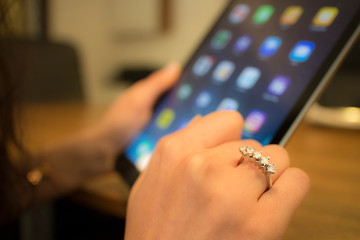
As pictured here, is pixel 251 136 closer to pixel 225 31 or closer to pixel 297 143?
pixel 225 31

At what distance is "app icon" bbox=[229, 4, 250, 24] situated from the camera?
504 millimetres

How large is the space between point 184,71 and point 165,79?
6 centimetres

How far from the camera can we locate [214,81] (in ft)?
1.61

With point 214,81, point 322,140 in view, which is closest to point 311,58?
point 214,81

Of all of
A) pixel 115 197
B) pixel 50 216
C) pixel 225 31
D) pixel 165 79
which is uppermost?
pixel 225 31

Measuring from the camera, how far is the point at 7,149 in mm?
586

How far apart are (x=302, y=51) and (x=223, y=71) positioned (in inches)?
5.6

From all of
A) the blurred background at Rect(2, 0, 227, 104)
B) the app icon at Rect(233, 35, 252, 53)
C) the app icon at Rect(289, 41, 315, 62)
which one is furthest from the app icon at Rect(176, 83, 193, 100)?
the blurred background at Rect(2, 0, 227, 104)

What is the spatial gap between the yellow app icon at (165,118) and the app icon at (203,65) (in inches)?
3.2

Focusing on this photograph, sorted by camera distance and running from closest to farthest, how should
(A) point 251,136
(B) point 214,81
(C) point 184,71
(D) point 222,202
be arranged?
1. (D) point 222,202
2. (A) point 251,136
3. (B) point 214,81
4. (C) point 184,71

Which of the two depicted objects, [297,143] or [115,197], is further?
[297,143]

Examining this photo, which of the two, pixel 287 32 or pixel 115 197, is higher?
pixel 287 32

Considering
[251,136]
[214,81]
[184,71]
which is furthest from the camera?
[184,71]

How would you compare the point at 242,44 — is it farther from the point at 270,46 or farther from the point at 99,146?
the point at 99,146
